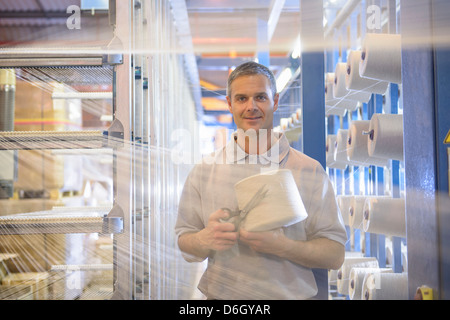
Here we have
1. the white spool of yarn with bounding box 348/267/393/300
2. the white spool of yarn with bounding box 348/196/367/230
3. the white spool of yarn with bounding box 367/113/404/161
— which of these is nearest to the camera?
the white spool of yarn with bounding box 367/113/404/161

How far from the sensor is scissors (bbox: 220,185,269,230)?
0.96m

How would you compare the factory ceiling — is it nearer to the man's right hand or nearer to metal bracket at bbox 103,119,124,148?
metal bracket at bbox 103,119,124,148

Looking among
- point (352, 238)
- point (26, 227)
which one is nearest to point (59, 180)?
point (352, 238)

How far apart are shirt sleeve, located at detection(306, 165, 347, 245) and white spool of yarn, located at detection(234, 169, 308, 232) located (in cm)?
12

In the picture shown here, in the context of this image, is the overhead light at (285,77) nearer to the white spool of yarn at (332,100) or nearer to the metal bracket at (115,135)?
the white spool of yarn at (332,100)

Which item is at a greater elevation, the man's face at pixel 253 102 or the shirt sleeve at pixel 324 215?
the man's face at pixel 253 102

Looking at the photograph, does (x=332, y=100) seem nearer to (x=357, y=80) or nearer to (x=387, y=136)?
(x=357, y=80)

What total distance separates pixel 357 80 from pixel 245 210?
129 cm

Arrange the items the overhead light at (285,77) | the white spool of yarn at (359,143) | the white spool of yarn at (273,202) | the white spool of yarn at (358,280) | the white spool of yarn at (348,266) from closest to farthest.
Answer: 1. the white spool of yarn at (273,202)
2. the white spool of yarn at (359,143)
3. the white spool of yarn at (358,280)
4. the white spool of yarn at (348,266)
5. the overhead light at (285,77)

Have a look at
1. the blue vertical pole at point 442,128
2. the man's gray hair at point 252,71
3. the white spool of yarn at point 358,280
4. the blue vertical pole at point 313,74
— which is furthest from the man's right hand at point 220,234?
the white spool of yarn at point 358,280

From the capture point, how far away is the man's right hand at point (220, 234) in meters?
0.98

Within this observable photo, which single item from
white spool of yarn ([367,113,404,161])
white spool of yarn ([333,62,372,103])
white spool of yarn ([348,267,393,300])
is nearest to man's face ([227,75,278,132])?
white spool of yarn ([367,113,404,161])

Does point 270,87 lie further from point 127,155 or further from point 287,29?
point 287,29

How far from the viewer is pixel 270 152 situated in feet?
3.70
